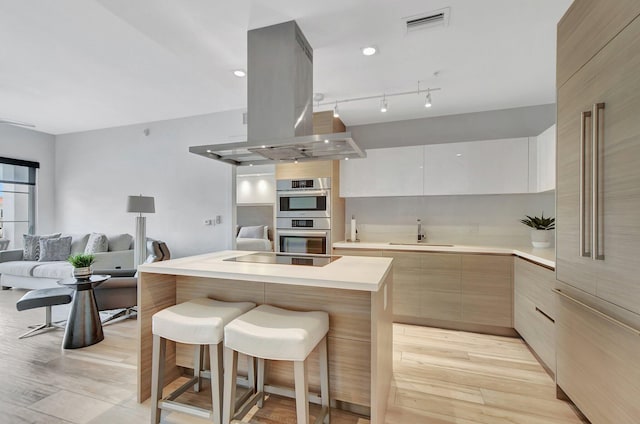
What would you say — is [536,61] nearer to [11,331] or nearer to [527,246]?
[527,246]

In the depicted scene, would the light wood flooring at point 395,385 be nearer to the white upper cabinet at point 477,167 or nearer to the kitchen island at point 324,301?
the kitchen island at point 324,301

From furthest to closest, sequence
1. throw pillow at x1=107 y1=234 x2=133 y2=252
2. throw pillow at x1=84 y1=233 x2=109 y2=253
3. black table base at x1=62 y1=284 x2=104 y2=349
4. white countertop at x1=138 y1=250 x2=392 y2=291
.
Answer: throw pillow at x1=107 y1=234 x2=133 y2=252 → throw pillow at x1=84 y1=233 x2=109 y2=253 → black table base at x1=62 y1=284 x2=104 y2=349 → white countertop at x1=138 y1=250 x2=392 y2=291

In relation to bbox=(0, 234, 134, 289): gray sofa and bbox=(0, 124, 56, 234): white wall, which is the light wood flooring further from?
bbox=(0, 124, 56, 234): white wall

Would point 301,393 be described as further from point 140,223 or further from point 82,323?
point 140,223

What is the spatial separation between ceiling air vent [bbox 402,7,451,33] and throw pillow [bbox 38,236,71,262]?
19.0ft

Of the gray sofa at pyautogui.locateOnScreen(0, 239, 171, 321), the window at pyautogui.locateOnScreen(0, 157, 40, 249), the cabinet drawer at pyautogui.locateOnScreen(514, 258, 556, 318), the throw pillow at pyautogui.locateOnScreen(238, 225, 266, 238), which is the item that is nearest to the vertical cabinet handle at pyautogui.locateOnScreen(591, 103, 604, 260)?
the cabinet drawer at pyautogui.locateOnScreen(514, 258, 556, 318)

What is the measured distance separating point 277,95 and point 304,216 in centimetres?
188

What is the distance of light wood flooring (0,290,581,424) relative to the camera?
5.89 ft

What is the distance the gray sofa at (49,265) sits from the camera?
424 cm

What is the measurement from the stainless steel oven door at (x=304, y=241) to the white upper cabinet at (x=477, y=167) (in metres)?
1.38

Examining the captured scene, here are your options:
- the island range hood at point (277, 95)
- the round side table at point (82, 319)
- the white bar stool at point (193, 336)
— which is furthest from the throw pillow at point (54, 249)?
the white bar stool at point (193, 336)

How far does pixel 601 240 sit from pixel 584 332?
22.6 inches

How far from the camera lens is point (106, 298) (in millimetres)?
3117

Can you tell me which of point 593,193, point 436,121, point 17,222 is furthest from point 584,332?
point 17,222
